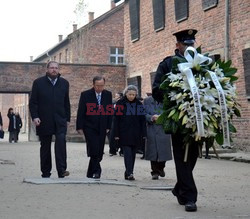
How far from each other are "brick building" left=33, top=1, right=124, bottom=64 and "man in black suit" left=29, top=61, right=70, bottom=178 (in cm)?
3302

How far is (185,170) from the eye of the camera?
657 centimetres

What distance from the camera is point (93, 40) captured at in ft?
144

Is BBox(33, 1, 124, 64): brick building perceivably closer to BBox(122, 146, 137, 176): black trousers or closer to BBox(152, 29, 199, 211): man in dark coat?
BBox(122, 146, 137, 176): black trousers

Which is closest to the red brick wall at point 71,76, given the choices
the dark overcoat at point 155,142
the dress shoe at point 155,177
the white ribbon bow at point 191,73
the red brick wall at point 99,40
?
the red brick wall at point 99,40

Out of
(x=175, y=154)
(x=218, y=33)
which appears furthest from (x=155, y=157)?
(x=218, y=33)

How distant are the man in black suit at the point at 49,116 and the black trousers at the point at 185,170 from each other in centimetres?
327

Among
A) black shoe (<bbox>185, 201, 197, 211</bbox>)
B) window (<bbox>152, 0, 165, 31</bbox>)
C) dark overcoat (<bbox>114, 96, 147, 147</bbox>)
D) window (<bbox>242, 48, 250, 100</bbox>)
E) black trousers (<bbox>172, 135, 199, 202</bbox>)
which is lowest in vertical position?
black shoe (<bbox>185, 201, 197, 211</bbox>)

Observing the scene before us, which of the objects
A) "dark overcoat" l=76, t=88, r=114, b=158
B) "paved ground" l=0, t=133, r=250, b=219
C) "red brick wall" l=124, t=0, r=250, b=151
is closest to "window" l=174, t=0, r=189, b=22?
"red brick wall" l=124, t=0, r=250, b=151

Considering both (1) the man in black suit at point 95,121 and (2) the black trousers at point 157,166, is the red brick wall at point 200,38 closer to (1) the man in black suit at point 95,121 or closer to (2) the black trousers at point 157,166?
(2) the black trousers at point 157,166

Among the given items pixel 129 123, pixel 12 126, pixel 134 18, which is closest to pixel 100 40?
pixel 134 18

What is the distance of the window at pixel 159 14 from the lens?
2575 centimetres

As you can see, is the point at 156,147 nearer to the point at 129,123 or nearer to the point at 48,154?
the point at 129,123

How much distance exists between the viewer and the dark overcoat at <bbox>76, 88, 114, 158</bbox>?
32.0 feet

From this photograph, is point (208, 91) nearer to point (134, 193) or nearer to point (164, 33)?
point (134, 193)
